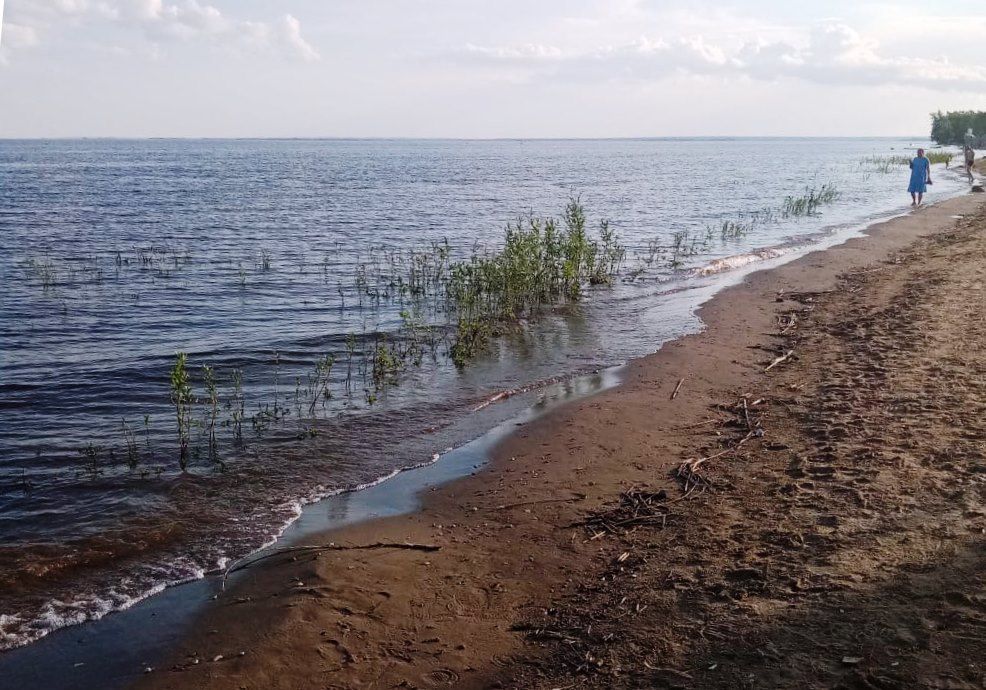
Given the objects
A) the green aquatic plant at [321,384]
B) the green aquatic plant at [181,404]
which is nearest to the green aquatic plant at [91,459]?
the green aquatic plant at [181,404]

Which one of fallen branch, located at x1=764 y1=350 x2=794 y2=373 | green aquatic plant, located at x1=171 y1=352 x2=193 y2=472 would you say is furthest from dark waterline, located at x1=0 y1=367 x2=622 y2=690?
fallen branch, located at x1=764 y1=350 x2=794 y2=373

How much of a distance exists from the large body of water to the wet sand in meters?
1.41

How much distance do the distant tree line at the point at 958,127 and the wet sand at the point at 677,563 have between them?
92.2 meters

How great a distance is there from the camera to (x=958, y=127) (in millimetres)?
98812

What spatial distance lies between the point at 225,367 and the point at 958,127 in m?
110

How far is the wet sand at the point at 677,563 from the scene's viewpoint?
486 cm

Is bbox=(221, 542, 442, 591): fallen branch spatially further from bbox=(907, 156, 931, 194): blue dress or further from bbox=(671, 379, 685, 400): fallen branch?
bbox=(907, 156, 931, 194): blue dress

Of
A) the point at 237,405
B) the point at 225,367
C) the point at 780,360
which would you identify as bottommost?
the point at 237,405

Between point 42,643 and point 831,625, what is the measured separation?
18.2 ft

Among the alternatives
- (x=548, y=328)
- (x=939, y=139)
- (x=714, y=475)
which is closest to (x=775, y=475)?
(x=714, y=475)

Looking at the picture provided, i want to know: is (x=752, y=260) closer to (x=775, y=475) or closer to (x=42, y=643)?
(x=775, y=475)

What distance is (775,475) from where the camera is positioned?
7.66 m

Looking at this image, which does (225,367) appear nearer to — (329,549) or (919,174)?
(329,549)

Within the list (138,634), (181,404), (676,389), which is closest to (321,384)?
(181,404)
